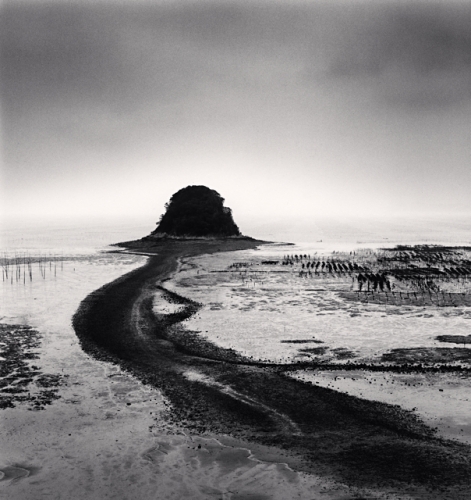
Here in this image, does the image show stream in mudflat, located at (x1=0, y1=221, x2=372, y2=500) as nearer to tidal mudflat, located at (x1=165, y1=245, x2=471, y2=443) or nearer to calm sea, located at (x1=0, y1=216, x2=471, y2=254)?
tidal mudflat, located at (x1=165, y1=245, x2=471, y2=443)

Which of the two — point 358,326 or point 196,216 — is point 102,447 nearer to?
point 358,326

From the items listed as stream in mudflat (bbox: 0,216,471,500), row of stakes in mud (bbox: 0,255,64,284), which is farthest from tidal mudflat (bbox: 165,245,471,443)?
row of stakes in mud (bbox: 0,255,64,284)

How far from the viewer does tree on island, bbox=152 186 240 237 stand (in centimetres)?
8069

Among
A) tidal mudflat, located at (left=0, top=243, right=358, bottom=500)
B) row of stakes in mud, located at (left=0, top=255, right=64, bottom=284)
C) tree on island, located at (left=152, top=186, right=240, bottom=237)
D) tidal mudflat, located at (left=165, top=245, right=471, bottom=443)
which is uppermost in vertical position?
tree on island, located at (left=152, top=186, right=240, bottom=237)

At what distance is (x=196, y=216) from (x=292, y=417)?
72.7m

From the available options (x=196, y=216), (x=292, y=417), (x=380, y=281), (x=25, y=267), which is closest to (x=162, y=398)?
(x=292, y=417)

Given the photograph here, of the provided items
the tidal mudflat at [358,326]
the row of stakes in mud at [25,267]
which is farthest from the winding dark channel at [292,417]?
the row of stakes in mud at [25,267]

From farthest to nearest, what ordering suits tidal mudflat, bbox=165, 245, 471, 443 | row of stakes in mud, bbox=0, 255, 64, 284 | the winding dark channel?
1. row of stakes in mud, bbox=0, 255, 64, 284
2. tidal mudflat, bbox=165, 245, 471, 443
3. the winding dark channel

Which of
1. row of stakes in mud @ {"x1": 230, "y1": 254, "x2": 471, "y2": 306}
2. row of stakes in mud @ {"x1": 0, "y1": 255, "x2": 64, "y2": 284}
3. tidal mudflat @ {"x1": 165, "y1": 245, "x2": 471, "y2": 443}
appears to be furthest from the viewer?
row of stakes in mud @ {"x1": 0, "y1": 255, "x2": 64, "y2": 284}

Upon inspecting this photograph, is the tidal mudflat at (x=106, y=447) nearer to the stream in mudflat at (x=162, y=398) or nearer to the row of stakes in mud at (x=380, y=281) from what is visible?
the stream in mudflat at (x=162, y=398)

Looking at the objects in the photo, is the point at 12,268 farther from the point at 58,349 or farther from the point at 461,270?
the point at 461,270

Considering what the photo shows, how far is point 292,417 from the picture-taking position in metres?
10.6

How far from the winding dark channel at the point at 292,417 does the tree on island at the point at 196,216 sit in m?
62.8

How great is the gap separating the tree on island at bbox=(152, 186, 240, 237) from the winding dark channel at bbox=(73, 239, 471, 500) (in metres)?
62.8
